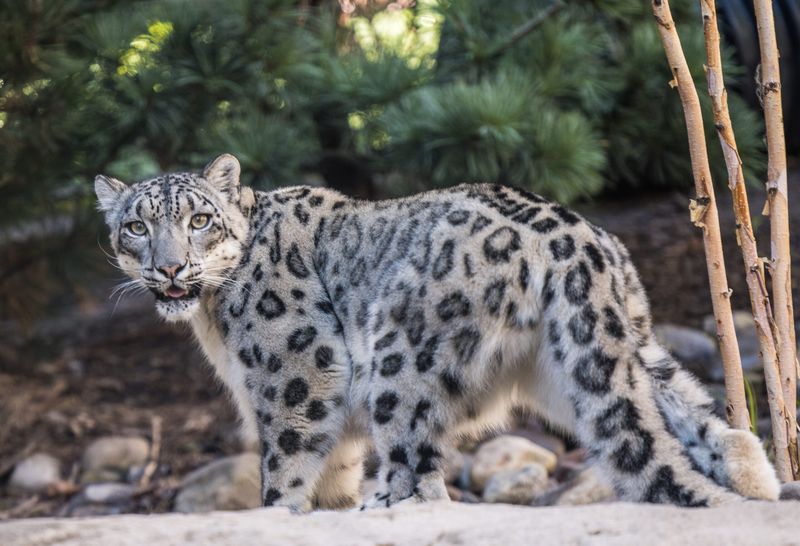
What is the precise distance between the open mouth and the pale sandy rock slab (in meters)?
1.69

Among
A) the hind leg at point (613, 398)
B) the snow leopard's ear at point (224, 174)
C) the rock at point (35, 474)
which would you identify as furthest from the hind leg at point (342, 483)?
the rock at point (35, 474)

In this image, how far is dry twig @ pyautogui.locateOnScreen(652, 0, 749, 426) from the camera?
4.55m

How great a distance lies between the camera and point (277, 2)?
22.6 feet

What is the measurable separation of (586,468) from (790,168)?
226 inches

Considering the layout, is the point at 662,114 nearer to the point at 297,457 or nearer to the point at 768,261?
the point at 768,261

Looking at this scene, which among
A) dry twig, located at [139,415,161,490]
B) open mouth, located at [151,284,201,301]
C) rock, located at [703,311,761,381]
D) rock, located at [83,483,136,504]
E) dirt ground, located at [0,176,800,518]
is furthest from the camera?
dirt ground, located at [0,176,800,518]

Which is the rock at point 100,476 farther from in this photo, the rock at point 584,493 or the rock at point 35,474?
the rock at point 584,493

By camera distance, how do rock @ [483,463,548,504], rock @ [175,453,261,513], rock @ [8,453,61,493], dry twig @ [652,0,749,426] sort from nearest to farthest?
dry twig @ [652,0,749,426] < rock @ [483,463,548,504] < rock @ [175,453,261,513] < rock @ [8,453,61,493]

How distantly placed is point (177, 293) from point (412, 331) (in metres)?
1.28

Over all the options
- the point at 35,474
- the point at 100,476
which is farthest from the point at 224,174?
the point at 35,474

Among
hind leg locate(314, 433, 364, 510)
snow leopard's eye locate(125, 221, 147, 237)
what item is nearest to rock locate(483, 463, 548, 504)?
hind leg locate(314, 433, 364, 510)

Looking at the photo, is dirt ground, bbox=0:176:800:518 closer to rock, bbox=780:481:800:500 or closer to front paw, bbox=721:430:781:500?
rock, bbox=780:481:800:500

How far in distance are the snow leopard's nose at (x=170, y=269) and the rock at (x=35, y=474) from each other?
3.48 m

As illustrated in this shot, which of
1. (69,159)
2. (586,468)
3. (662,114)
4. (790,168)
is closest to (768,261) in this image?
(586,468)
